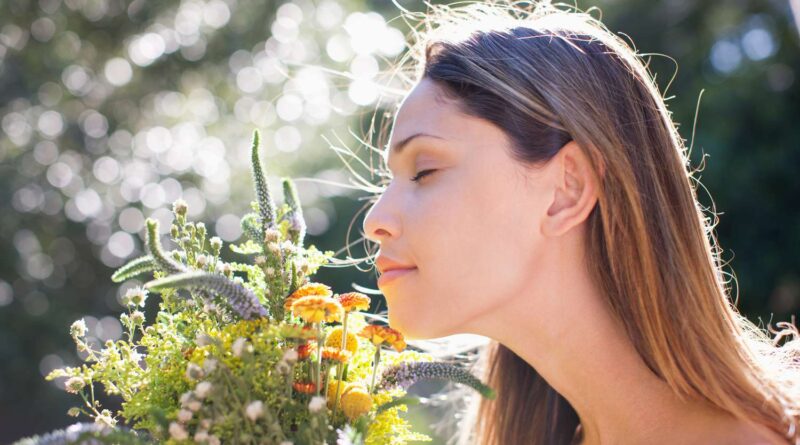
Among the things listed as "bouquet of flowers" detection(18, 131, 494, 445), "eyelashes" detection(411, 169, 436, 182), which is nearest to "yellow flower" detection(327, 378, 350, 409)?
"bouquet of flowers" detection(18, 131, 494, 445)

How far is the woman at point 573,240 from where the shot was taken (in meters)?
2.23

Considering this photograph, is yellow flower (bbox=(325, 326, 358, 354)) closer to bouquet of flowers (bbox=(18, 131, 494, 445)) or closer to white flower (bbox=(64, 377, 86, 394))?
bouquet of flowers (bbox=(18, 131, 494, 445))

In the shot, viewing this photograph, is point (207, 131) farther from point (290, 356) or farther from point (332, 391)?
point (290, 356)

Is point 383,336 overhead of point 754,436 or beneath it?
overhead

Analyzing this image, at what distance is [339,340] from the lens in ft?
6.86

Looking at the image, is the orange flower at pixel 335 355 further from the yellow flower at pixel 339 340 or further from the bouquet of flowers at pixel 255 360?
the yellow flower at pixel 339 340

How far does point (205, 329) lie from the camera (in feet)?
6.86

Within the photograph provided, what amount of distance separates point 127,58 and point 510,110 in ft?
40.7

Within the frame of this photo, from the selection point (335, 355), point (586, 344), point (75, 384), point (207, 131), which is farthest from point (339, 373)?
point (207, 131)

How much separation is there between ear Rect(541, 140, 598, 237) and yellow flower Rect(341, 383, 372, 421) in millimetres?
690

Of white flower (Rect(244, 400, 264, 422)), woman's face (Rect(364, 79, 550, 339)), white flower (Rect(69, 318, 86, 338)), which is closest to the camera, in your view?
white flower (Rect(244, 400, 264, 422))

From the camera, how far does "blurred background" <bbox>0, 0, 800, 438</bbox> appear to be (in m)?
10.3

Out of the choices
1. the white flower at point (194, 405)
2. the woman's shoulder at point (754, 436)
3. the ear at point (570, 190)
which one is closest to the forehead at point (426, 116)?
the ear at point (570, 190)

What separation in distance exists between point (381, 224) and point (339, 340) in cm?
33
